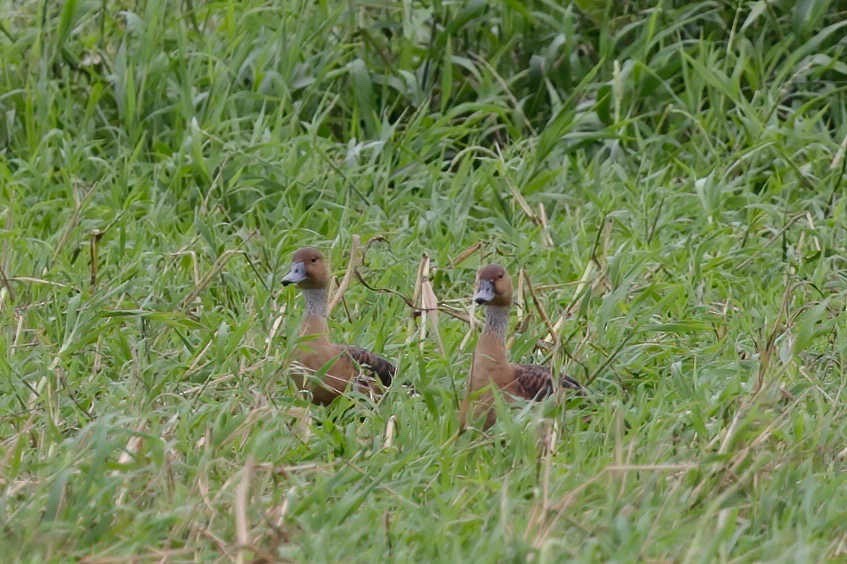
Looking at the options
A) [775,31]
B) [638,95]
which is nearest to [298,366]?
[638,95]

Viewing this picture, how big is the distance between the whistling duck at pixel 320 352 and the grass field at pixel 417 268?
72mm

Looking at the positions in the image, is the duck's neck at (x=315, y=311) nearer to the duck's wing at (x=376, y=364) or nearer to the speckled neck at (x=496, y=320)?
the duck's wing at (x=376, y=364)

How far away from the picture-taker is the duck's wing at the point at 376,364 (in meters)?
5.70

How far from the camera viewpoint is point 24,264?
6.57 metres

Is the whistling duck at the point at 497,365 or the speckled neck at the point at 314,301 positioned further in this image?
the speckled neck at the point at 314,301

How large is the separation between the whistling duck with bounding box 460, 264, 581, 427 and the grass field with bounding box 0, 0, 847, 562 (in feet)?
0.41

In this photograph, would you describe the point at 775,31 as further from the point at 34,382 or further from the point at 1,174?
the point at 34,382

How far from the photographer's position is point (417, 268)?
6.80 meters

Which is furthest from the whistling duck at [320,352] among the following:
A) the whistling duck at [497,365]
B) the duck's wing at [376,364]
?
the whistling duck at [497,365]

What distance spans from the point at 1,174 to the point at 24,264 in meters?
0.90

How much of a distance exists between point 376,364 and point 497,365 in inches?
16.1

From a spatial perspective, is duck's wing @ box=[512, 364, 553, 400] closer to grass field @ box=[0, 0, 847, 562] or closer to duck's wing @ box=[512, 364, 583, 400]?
duck's wing @ box=[512, 364, 583, 400]

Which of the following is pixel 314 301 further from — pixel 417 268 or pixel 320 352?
pixel 417 268

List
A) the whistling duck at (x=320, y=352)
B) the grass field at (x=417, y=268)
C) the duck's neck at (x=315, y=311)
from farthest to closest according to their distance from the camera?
the duck's neck at (x=315, y=311), the whistling duck at (x=320, y=352), the grass field at (x=417, y=268)
